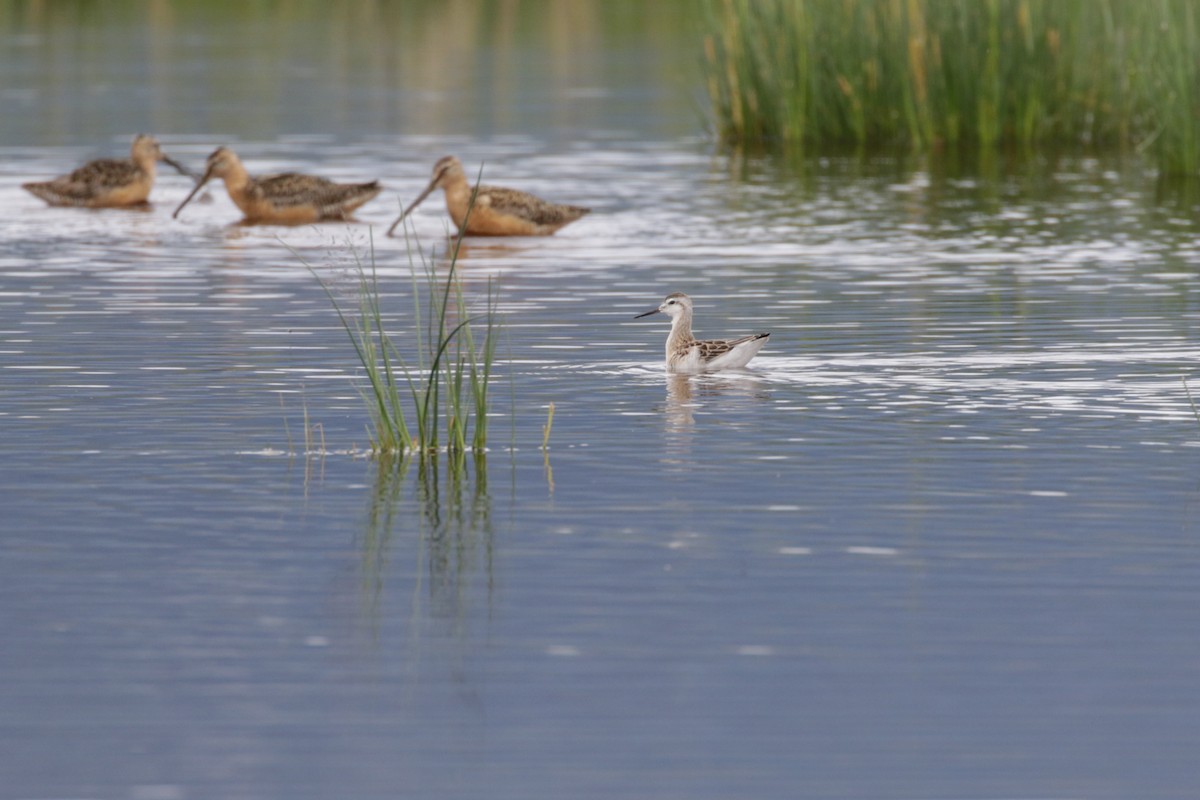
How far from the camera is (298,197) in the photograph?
2322 cm

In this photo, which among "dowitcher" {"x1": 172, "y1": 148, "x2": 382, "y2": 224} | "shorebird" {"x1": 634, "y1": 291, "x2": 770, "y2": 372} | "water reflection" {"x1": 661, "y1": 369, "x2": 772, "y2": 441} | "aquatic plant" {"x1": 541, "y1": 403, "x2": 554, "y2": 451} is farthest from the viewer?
"dowitcher" {"x1": 172, "y1": 148, "x2": 382, "y2": 224}

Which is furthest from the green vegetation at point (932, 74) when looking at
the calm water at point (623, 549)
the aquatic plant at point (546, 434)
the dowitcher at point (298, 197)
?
the aquatic plant at point (546, 434)

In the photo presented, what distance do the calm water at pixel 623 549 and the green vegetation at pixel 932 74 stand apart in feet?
31.9

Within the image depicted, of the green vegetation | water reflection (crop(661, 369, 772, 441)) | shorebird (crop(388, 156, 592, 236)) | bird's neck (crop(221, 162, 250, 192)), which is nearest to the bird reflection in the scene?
water reflection (crop(661, 369, 772, 441))

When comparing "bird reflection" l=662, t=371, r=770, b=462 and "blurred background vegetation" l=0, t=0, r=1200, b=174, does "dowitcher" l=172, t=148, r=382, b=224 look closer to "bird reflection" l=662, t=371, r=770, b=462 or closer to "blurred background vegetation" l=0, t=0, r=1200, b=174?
"blurred background vegetation" l=0, t=0, r=1200, b=174

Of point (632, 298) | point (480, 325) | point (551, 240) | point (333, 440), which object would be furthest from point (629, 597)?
point (551, 240)

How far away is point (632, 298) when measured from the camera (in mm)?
17188

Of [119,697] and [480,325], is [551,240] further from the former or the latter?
[119,697]

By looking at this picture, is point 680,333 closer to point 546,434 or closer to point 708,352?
point 708,352

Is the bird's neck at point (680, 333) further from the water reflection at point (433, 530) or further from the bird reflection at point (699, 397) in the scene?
the water reflection at point (433, 530)

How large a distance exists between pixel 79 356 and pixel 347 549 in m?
5.50

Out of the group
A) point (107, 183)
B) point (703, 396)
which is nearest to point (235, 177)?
point (107, 183)

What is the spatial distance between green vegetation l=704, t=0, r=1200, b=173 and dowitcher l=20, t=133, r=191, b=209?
758 centimetres

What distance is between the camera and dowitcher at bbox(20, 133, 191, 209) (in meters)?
24.2
